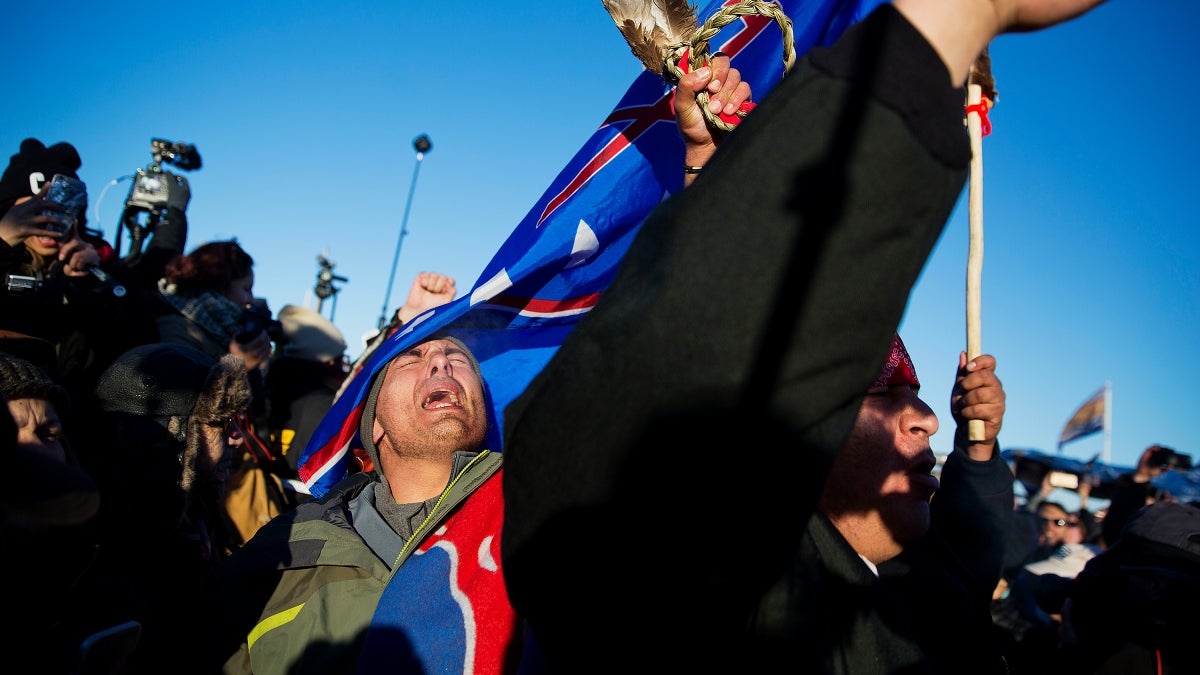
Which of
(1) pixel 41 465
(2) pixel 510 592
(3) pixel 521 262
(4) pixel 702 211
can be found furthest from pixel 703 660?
(3) pixel 521 262

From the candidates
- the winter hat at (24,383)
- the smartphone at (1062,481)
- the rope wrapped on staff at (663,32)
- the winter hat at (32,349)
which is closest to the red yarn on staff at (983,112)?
the rope wrapped on staff at (663,32)

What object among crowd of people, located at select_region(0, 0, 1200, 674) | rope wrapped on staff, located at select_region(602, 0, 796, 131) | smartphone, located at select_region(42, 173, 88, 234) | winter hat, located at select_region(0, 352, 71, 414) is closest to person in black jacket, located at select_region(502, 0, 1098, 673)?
crowd of people, located at select_region(0, 0, 1200, 674)

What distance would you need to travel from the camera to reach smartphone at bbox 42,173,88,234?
11.2 feet

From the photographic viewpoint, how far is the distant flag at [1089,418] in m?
13.4

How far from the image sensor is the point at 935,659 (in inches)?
70.9

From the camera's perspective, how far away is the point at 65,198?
3488mm

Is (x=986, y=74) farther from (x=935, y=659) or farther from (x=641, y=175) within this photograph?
(x=935, y=659)

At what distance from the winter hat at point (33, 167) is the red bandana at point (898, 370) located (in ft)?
13.5

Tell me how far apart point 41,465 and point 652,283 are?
3.17 feet

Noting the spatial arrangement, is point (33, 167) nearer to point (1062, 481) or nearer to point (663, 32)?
point (663, 32)

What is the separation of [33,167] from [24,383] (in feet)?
8.17

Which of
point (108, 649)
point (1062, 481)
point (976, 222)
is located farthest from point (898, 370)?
point (1062, 481)

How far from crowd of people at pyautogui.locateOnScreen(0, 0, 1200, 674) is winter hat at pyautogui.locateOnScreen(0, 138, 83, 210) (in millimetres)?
19

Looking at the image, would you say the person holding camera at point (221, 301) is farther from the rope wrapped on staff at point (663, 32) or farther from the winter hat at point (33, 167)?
the rope wrapped on staff at point (663, 32)
